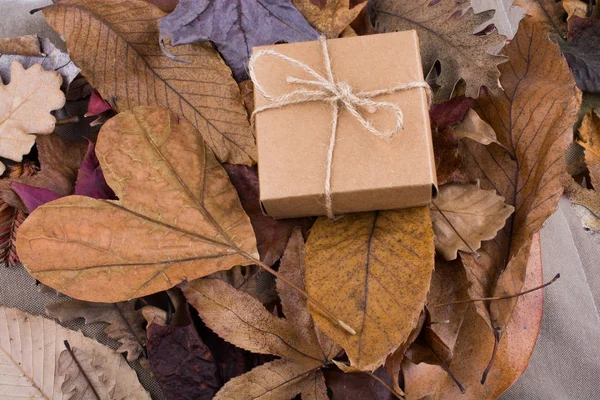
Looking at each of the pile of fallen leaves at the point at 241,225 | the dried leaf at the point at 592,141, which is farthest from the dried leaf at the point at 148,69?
the dried leaf at the point at 592,141

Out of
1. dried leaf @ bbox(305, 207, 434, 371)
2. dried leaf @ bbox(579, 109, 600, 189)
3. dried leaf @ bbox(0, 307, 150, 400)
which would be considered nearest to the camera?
dried leaf @ bbox(305, 207, 434, 371)

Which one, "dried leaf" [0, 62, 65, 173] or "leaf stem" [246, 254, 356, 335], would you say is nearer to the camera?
"leaf stem" [246, 254, 356, 335]

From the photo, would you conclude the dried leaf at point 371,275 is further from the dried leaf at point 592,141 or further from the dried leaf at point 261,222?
the dried leaf at point 592,141

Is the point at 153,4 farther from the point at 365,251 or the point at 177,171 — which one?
the point at 365,251

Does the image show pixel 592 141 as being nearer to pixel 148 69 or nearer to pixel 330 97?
pixel 330 97

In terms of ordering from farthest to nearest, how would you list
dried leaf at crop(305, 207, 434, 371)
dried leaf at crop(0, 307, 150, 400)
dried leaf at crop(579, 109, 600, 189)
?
dried leaf at crop(579, 109, 600, 189), dried leaf at crop(0, 307, 150, 400), dried leaf at crop(305, 207, 434, 371)

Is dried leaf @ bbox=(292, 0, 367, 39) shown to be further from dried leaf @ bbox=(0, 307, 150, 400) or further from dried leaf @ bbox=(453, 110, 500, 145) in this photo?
dried leaf @ bbox=(0, 307, 150, 400)

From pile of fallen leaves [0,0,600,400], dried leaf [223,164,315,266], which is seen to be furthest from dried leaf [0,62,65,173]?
dried leaf [223,164,315,266]
